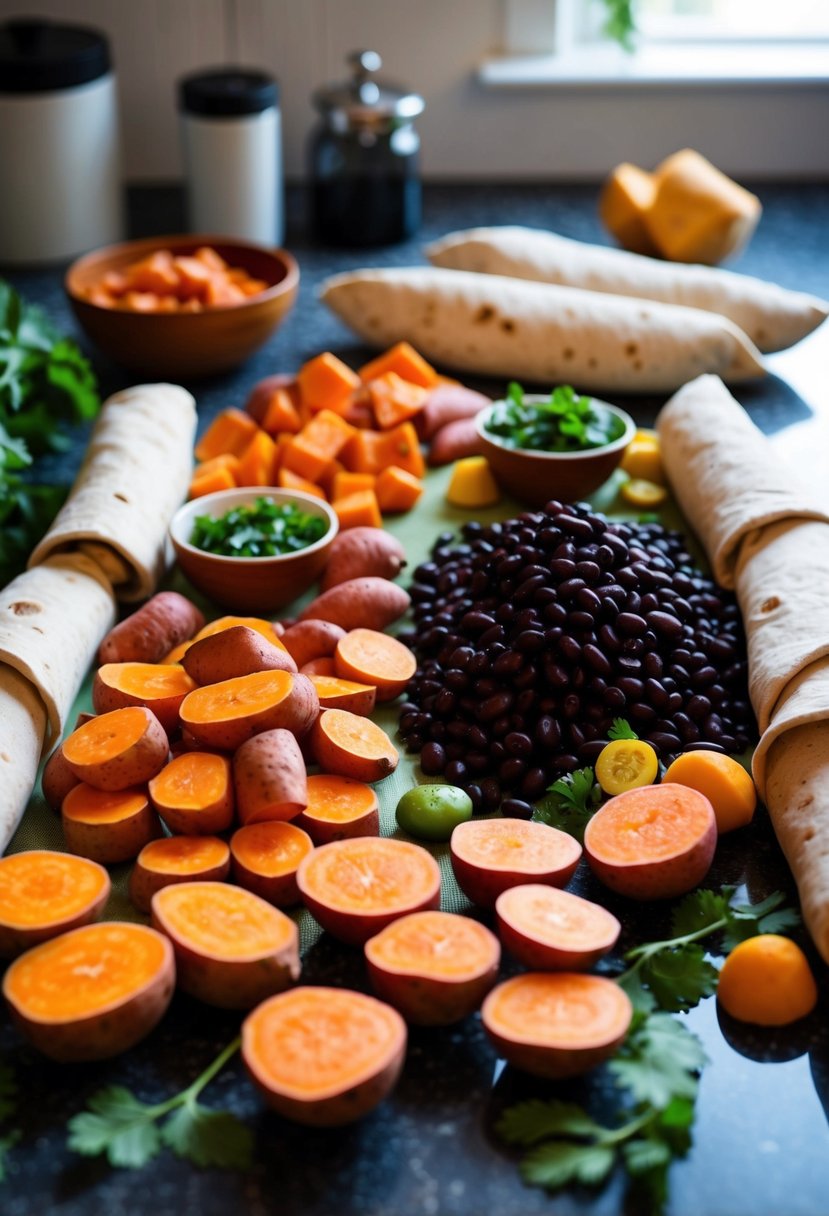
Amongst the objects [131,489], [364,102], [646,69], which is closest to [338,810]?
[131,489]

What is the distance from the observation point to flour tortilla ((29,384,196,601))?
1.75 meters

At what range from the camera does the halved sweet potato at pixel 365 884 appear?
121cm

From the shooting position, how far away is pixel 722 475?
75.1 inches

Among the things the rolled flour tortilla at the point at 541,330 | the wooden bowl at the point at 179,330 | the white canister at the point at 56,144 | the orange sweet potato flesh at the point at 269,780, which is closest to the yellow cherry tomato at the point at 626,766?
the orange sweet potato flesh at the point at 269,780

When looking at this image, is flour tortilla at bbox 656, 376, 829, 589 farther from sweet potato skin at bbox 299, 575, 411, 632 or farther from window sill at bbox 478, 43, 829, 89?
window sill at bbox 478, 43, 829, 89

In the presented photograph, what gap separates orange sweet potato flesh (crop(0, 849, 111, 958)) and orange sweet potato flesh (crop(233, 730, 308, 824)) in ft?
0.53

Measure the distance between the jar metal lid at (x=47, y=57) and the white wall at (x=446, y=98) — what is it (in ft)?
1.53

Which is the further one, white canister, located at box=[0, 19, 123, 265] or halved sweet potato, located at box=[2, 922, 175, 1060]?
white canister, located at box=[0, 19, 123, 265]

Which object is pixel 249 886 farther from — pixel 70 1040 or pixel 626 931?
pixel 626 931

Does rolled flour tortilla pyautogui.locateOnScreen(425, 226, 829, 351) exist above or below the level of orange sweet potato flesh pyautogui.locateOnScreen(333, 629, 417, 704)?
above

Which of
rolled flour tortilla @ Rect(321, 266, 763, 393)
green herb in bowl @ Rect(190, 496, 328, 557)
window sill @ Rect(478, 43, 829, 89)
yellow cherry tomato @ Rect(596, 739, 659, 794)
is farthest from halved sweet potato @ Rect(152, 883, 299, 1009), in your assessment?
window sill @ Rect(478, 43, 829, 89)

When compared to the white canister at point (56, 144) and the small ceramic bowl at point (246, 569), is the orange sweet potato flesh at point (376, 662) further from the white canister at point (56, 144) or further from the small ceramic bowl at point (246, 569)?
the white canister at point (56, 144)

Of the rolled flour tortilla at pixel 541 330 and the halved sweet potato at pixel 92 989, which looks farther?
the rolled flour tortilla at pixel 541 330

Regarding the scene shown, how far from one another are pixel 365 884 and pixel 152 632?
551 mm
